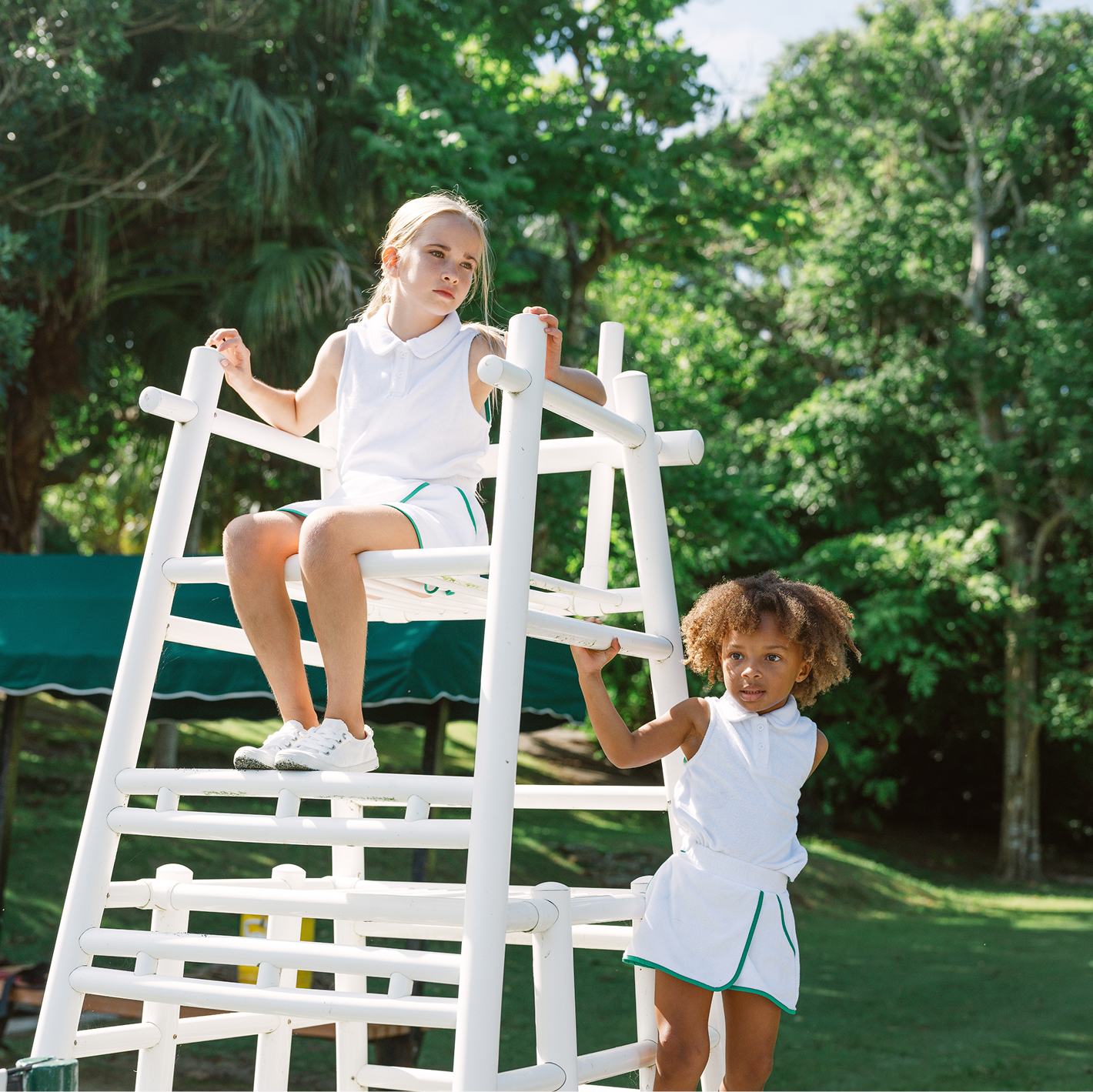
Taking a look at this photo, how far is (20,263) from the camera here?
8.32 metres

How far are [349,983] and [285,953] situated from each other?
0.79 metres

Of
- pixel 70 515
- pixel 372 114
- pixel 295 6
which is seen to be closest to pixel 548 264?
pixel 372 114

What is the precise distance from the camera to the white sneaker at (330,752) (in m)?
1.92

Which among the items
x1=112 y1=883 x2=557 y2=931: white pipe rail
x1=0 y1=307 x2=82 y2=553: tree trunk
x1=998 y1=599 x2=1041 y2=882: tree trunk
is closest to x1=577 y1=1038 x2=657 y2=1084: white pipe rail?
x1=112 y1=883 x2=557 y2=931: white pipe rail

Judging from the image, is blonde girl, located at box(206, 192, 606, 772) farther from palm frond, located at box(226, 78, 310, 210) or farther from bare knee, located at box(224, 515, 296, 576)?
palm frond, located at box(226, 78, 310, 210)

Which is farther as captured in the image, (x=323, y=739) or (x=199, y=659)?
(x=199, y=659)

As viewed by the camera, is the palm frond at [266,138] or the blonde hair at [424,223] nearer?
the blonde hair at [424,223]

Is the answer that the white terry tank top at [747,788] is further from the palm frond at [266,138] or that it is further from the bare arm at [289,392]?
the palm frond at [266,138]

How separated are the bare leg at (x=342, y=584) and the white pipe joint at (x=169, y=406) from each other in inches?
16.9

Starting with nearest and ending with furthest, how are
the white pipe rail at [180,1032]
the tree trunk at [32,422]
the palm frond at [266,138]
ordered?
the white pipe rail at [180,1032]
the palm frond at [266,138]
the tree trunk at [32,422]

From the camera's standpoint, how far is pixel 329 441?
8.77 feet

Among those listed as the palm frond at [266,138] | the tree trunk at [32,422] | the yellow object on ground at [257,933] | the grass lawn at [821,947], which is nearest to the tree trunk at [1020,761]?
the grass lawn at [821,947]

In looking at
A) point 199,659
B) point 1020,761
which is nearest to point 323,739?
point 199,659

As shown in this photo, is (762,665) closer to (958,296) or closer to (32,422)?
(32,422)
